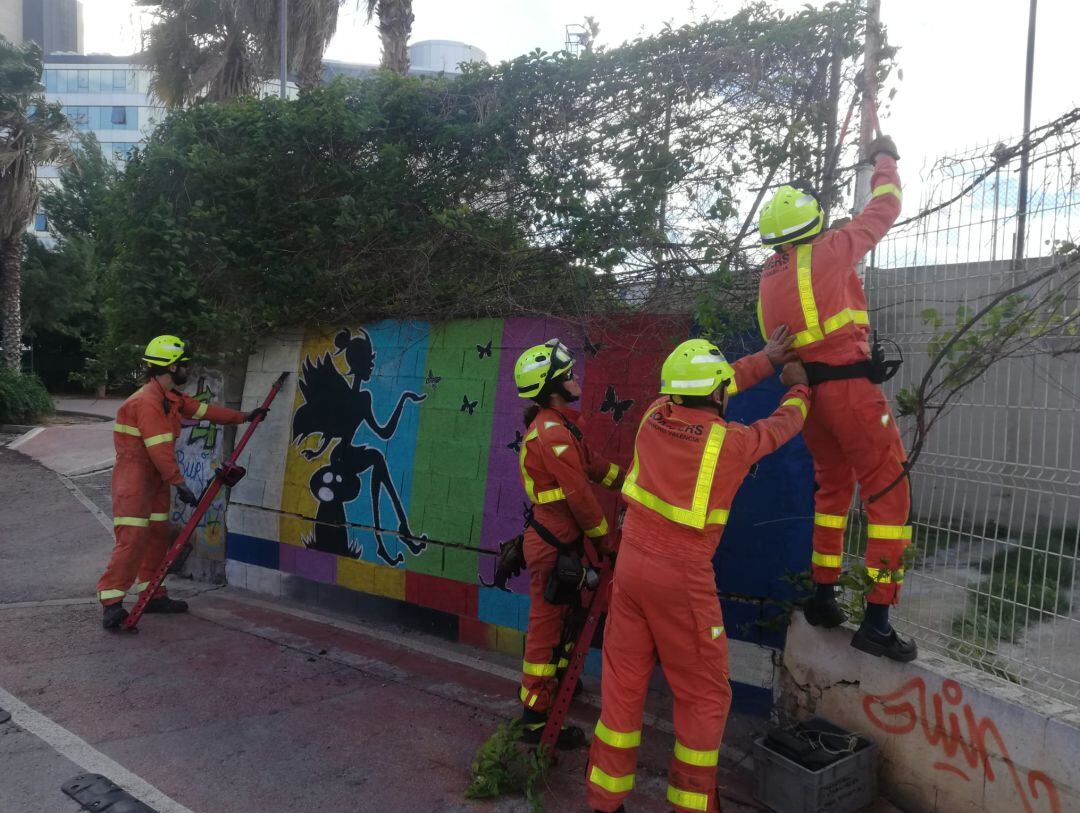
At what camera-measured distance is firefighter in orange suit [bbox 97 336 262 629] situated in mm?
6359

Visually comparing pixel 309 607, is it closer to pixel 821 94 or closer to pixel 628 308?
pixel 628 308

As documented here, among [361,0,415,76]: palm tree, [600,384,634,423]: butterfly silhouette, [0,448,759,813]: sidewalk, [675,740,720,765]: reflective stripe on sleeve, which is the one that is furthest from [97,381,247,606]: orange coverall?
[361,0,415,76]: palm tree

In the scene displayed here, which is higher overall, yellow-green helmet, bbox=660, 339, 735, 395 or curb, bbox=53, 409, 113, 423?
yellow-green helmet, bbox=660, 339, 735, 395

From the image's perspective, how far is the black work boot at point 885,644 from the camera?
12.0ft

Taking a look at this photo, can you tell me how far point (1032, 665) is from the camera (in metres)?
3.40

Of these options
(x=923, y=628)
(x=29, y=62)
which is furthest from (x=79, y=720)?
(x=29, y=62)

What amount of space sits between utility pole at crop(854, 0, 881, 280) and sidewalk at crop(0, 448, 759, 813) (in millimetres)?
3336

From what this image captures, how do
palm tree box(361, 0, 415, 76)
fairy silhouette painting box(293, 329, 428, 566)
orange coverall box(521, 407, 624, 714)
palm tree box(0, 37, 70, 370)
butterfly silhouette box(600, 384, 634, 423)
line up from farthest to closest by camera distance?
palm tree box(0, 37, 70, 370) < palm tree box(361, 0, 415, 76) < fairy silhouette painting box(293, 329, 428, 566) < butterfly silhouette box(600, 384, 634, 423) < orange coverall box(521, 407, 624, 714)

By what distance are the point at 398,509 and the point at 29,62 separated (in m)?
17.1

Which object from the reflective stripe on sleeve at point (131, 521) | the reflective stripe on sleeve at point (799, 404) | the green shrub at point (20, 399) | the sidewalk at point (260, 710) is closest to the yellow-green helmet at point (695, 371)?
the reflective stripe on sleeve at point (799, 404)

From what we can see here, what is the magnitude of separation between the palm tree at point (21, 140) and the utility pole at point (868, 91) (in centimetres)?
1800

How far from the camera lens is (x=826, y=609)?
401 centimetres

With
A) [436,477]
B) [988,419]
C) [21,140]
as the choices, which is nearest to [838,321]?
[988,419]

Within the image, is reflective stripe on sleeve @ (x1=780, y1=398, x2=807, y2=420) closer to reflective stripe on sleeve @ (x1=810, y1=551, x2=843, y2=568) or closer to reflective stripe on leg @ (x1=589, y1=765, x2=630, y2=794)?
reflective stripe on sleeve @ (x1=810, y1=551, x2=843, y2=568)
